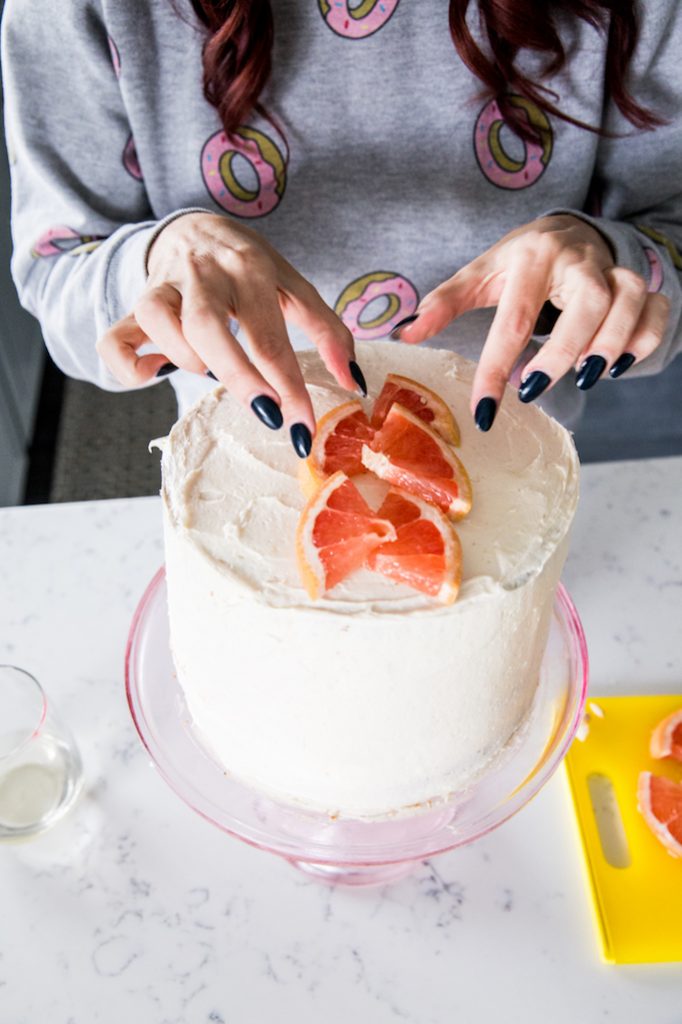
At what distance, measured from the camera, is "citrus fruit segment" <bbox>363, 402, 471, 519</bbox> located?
0.85 meters

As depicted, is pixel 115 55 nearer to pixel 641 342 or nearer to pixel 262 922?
pixel 641 342

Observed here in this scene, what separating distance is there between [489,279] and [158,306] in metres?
0.42

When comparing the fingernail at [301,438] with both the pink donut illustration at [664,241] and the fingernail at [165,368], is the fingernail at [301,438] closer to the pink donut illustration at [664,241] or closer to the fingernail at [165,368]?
the fingernail at [165,368]

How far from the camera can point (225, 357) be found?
2.84 ft

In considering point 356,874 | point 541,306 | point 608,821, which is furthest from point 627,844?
point 541,306

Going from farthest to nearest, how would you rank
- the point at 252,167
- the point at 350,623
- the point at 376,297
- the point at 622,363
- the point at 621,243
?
the point at 376,297
the point at 252,167
the point at 621,243
the point at 622,363
the point at 350,623

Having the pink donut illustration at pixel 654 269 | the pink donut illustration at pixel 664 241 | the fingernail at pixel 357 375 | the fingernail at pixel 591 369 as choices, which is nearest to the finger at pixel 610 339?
the fingernail at pixel 591 369

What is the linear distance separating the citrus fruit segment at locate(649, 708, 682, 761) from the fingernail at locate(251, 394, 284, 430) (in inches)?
27.4

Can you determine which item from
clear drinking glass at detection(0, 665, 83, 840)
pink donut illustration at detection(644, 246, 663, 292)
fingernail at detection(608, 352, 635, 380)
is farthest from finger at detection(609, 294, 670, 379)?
clear drinking glass at detection(0, 665, 83, 840)

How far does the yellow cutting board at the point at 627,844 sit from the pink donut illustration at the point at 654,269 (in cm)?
60

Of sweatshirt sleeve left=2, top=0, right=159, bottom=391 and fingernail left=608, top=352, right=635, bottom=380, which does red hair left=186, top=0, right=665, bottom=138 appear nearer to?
sweatshirt sleeve left=2, top=0, right=159, bottom=391

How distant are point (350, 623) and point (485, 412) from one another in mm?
281

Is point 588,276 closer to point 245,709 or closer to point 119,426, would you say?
point 245,709

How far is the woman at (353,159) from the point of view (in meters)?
1.09
